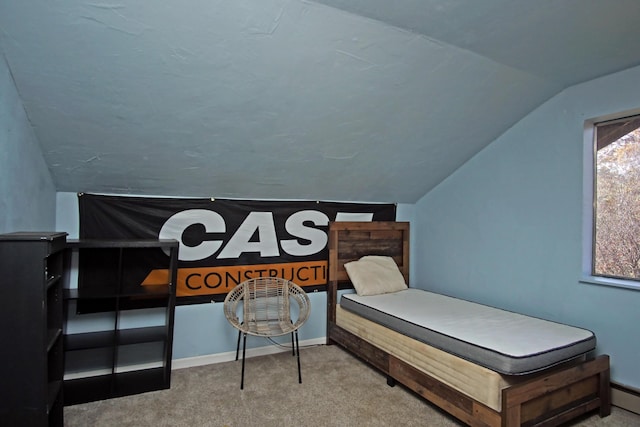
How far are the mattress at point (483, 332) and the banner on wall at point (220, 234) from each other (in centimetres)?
77

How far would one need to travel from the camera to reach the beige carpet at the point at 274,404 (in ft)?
7.65

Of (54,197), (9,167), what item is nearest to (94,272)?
(54,197)

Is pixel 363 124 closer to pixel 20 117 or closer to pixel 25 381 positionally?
pixel 20 117

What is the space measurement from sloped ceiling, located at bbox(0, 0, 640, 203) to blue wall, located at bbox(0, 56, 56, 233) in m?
0.08

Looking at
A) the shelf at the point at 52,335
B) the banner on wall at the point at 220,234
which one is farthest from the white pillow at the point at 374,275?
the shelf at the point at 52,335

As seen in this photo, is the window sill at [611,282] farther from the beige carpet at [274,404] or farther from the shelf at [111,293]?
the shelf at [111,293]

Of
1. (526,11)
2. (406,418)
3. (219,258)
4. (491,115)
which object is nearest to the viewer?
(526,11)

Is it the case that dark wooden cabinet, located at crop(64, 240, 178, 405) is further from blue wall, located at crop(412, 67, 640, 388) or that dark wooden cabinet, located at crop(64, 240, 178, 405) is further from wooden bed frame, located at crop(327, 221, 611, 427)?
blue wall, located at crop(412, 67, 640, 388)

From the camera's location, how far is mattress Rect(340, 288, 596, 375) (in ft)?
6.82

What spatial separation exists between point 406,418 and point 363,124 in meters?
2.01

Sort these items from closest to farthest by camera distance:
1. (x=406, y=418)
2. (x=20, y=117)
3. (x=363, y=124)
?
(x=20, y=117) < (x=406, y=418) < (x=363, y=124)

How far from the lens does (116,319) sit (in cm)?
266

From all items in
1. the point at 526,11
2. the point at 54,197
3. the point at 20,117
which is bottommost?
the point at 54,197

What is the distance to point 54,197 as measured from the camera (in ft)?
9.03
